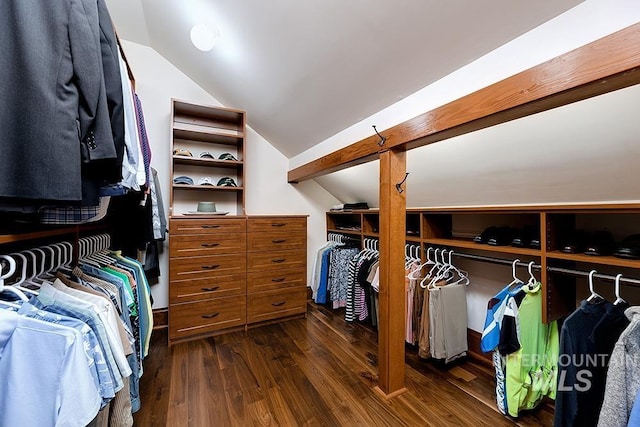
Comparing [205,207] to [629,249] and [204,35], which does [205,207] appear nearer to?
[204,35]

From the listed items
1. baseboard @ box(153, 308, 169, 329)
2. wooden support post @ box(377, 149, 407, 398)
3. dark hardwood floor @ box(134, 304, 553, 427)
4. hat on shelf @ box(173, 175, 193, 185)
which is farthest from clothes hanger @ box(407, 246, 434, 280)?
baseboard @ box(153, 308, 169, 329)

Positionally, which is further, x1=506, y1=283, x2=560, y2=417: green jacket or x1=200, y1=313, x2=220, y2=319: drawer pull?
x1=200, y1=313, x2=220, y2=319: drawer pull

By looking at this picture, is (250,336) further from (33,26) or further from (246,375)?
(33,26)

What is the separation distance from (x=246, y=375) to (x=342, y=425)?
78 cm

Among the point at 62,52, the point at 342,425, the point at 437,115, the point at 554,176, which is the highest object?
the point at 437,115

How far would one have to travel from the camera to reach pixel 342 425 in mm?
1448

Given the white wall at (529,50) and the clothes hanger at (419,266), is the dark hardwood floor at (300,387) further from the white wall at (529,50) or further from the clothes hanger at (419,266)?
the white wall at (529,50)

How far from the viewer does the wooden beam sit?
2.60ft

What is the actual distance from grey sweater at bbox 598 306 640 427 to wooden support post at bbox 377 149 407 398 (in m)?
0.91

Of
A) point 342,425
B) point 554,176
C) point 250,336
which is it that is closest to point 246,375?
point 250,336

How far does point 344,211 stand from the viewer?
126 inches

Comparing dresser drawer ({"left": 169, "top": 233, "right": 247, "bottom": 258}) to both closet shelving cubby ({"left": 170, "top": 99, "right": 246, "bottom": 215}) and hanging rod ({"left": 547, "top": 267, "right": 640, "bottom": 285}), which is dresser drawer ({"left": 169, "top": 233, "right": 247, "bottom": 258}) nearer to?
closet shelving cubby ({"left": 170, "top": 99, "right": 246, "bottom": 215})

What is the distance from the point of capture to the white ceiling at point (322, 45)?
44.6 inches

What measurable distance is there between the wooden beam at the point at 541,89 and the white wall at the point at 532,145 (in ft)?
0.38
